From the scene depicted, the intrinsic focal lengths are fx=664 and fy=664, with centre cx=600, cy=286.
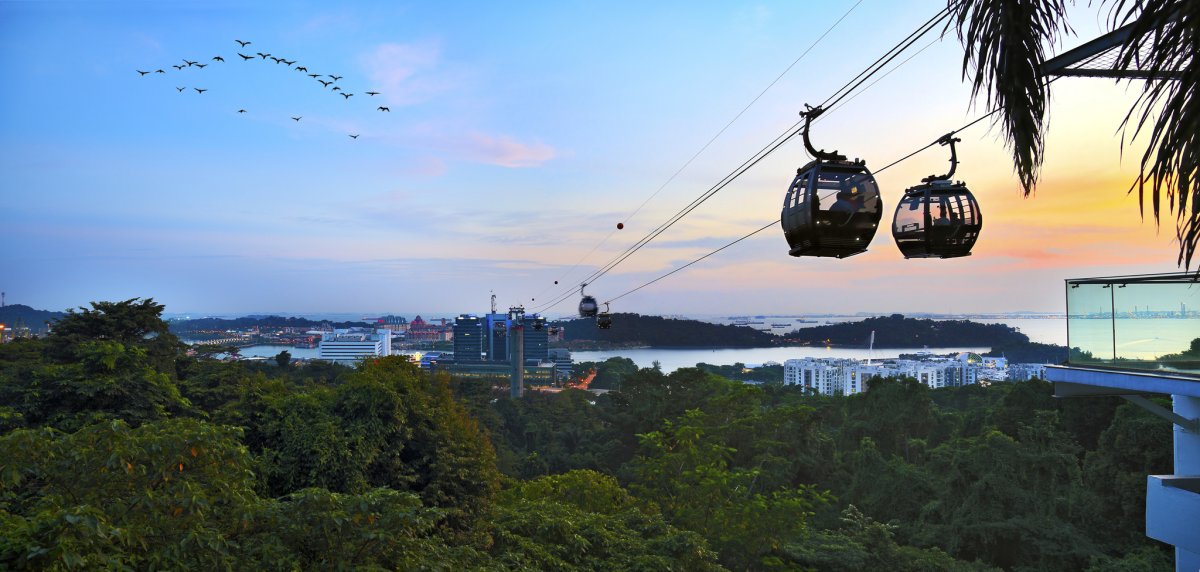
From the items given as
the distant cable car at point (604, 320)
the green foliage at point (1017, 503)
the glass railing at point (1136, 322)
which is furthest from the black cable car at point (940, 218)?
the green foliage at point (1017, 503)

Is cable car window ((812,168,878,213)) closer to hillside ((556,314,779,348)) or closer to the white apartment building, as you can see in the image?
hillside ((556,314,779,348))

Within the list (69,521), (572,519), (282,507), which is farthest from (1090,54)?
(572,519)

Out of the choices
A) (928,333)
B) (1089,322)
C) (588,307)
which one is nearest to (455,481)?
(588,307)

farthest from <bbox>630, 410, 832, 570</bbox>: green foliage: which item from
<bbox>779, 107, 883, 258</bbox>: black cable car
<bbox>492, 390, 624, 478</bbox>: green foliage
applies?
<bbox>492, 390, 624, 478</bbox>: green foliage

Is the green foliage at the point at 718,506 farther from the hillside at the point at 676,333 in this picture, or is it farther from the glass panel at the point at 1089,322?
the hillside at the point at 676,333

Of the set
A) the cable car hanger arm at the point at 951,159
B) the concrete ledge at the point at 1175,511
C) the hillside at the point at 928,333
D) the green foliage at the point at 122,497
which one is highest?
the cable car hanger arm at the point at 951,159

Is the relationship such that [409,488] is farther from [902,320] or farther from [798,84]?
[902,320]

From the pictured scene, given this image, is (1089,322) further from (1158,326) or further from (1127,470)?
(1127,470)
